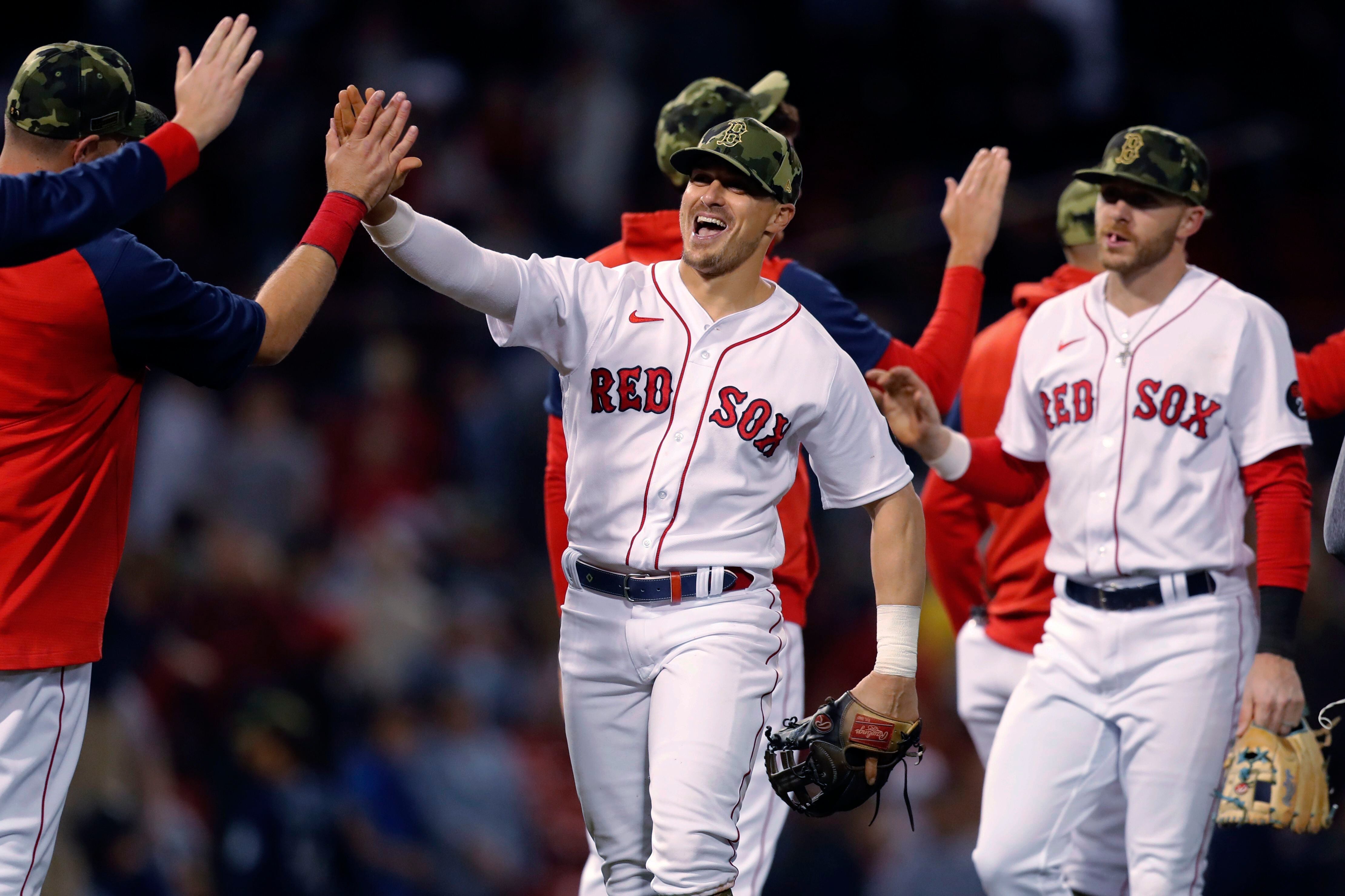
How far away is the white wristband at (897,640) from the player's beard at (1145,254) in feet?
3.93

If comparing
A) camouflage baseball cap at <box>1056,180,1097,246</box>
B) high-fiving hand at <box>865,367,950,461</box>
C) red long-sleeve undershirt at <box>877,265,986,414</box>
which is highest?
camouflage baseball cap at <box>1056,180,1097,246</box>

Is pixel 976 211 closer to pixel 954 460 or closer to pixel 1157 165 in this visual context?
pixel 1157 165

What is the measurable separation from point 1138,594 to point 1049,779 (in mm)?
504

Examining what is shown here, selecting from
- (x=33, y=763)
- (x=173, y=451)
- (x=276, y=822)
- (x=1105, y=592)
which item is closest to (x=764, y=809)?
(x=1105, y=592)

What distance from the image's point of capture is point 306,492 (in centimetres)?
757

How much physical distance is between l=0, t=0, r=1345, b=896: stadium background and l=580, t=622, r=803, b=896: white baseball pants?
2882mm

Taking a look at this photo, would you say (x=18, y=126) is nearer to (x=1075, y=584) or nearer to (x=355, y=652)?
(x=1075, y=584)

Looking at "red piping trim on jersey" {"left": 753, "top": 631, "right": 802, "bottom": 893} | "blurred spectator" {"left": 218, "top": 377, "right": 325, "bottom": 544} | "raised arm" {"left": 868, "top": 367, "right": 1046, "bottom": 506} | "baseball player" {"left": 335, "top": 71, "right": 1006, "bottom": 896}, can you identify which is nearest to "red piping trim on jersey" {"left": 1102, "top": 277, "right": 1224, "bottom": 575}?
"raised arm" {"left": 868, "top": 367, "right": 1046, "bottom": 506}

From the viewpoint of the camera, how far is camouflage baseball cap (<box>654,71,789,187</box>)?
13.3ft

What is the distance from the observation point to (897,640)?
3.33m

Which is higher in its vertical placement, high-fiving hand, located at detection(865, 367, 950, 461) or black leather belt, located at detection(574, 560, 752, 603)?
high-fiving hand, located at detection(865, 367, 950, 461)

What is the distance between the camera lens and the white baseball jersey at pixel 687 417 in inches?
130

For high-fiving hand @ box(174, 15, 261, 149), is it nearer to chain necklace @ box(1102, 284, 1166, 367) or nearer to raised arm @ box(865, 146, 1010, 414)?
raised arm @ box(865, 146, 1010, 414)

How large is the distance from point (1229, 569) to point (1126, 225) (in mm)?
904
